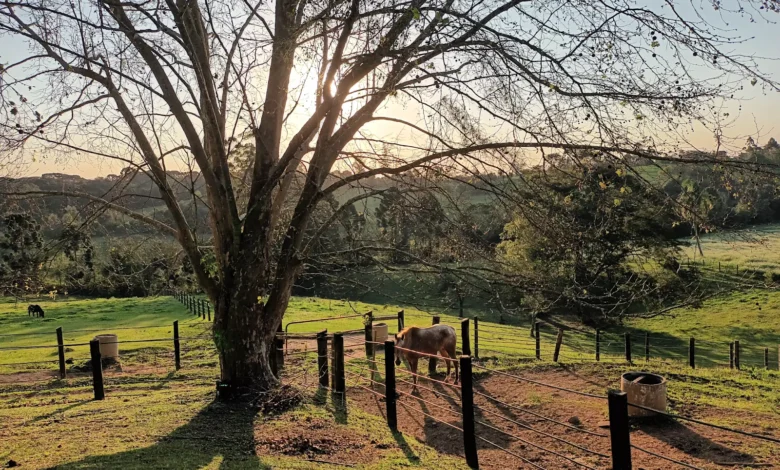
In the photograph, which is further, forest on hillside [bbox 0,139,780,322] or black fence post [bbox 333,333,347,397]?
black fence post [bbox 333,333,347,397]

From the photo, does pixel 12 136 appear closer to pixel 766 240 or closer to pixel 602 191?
pixel 602 191

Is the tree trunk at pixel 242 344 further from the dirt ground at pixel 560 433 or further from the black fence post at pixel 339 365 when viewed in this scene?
the dirt ground at pixel 560 433

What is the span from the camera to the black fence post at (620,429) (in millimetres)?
4133

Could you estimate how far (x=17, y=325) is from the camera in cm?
2555

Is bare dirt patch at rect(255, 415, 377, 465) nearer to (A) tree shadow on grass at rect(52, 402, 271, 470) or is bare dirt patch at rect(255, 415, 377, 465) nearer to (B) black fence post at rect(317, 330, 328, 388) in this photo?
(A) tree shadow on grass at rect(52, 402, 271, 470)

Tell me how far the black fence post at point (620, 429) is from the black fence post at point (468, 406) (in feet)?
5.93

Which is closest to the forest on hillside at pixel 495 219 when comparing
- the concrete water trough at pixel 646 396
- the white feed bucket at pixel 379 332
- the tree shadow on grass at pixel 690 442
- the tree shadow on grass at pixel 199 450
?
the concrete water trough at pixel 646 396

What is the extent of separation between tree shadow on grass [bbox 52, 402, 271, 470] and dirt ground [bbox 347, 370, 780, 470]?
2203 mm

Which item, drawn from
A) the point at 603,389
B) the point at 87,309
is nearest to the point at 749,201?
the point at 603,389

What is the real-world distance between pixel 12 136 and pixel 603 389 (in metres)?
11.0

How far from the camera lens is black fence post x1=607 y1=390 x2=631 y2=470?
4.13m

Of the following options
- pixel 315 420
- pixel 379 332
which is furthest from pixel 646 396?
→ pixel 379 332

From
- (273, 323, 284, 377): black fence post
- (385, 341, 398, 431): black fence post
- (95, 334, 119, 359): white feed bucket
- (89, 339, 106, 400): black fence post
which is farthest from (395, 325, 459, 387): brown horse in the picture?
(95, 334, 119, 359): white feed bucket

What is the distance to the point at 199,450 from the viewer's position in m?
5.97
